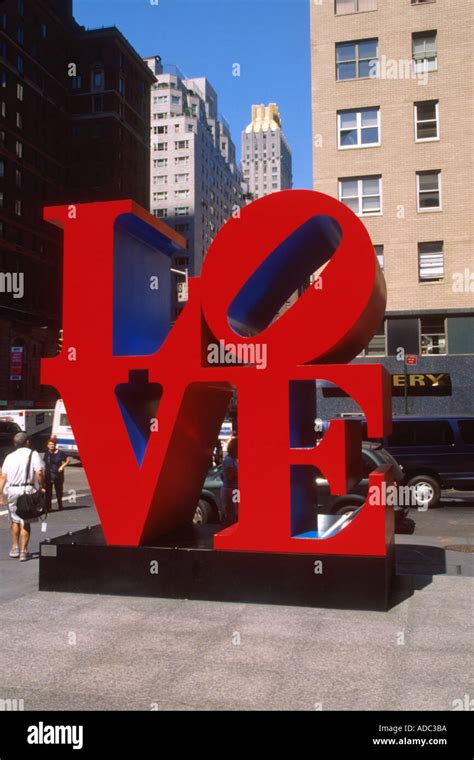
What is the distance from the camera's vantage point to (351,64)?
1265 inches

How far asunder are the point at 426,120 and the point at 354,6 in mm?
6188

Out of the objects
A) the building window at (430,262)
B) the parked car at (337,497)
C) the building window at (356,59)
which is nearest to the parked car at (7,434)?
the building window at (430,262)

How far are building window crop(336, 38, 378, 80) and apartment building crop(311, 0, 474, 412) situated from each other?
4 centimetres

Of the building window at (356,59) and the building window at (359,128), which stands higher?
the building window at (356,59)

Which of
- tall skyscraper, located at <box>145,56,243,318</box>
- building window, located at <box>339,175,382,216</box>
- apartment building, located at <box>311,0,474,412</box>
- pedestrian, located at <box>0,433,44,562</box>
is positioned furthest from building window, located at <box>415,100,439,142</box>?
tall skyscraper, located at <box>145,56,243,318</box>

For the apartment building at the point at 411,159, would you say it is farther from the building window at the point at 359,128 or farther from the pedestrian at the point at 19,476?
the pedestrian at the point at 19,476

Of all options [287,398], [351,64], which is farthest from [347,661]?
[351,64]

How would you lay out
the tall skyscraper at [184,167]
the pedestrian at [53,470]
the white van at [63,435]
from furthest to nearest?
the tall skyscraper at [184,167]
the white van at [63,435]
the pedestrian at [53,470]

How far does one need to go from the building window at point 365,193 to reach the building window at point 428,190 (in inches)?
65.4

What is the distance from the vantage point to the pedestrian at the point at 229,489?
45.9ft

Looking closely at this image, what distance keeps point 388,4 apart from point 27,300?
151 ft

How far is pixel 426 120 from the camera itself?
31219 millimetres

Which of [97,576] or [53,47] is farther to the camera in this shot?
[53,47]
